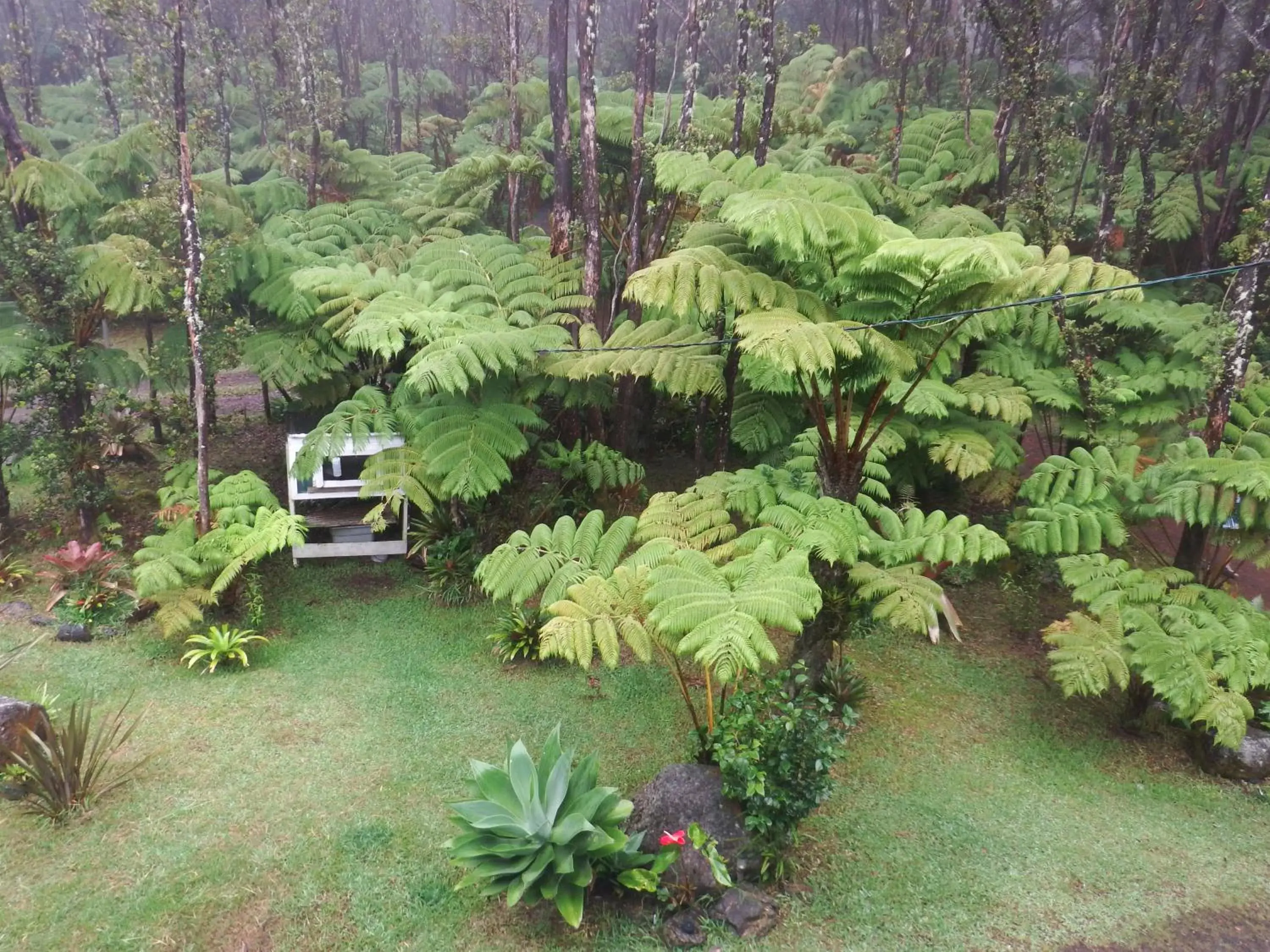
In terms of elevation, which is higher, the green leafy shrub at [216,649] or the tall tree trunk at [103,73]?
the tall tree trunk at [103,73]

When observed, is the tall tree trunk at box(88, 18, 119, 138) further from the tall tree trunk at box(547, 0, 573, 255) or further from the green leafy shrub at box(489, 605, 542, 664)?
the green leafy shrub at box(489, 605, 542, 664)

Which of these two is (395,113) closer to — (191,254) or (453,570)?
(191,254)

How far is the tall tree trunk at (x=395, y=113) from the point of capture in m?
19.8

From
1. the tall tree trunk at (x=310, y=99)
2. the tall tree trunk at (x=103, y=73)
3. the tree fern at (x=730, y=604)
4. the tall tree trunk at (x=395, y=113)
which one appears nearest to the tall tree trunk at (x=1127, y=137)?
the tree fern at (x=730, y=604)

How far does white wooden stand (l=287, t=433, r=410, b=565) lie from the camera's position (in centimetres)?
723

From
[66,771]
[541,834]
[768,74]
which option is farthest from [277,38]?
[541,834]

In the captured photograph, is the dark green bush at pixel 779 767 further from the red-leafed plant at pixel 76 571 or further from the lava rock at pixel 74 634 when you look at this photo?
the red-leafed plant at pixel 76 571

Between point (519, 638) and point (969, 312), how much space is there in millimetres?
4114

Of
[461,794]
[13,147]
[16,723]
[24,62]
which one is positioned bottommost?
[461,794]

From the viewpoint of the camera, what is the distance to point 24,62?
1597 cm

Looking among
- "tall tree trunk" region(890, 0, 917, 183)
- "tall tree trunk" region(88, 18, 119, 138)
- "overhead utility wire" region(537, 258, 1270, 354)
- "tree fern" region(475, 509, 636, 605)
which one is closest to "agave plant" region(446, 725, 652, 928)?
"tree fern" region(475, 509, 636, 605)

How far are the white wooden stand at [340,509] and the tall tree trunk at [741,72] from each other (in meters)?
4.65

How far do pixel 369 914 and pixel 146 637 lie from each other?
12.4 feet

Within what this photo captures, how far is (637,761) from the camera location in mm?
5234
